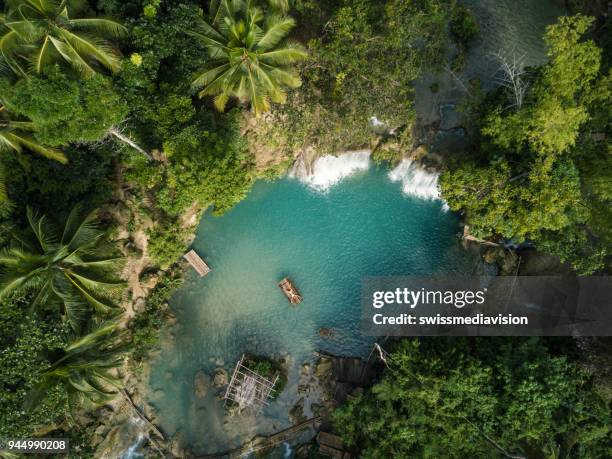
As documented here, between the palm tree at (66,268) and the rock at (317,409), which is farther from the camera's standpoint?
the rock at (317,409)

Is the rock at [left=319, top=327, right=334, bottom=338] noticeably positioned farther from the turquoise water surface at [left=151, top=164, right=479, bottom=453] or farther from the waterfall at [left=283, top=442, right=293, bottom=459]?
the waterfall at [left=283, top=442, right=293, bottom=459]

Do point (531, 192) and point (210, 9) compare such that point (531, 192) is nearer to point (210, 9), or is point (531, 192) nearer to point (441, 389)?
point (441, 389)

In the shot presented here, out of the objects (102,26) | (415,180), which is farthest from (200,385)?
(102,26)

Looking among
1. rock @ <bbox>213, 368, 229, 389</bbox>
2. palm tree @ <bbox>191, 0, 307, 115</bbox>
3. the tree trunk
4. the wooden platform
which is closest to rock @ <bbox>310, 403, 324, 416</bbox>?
the wooden platform

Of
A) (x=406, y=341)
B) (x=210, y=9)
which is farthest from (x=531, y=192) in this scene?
(x=210, y=9)

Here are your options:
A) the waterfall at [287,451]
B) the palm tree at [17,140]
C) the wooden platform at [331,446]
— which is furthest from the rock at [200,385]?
the palm tree at [17,140]

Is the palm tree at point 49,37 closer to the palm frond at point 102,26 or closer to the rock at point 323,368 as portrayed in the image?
the palm frond at point 102,26

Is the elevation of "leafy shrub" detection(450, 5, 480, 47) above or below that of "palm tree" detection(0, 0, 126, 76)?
above
